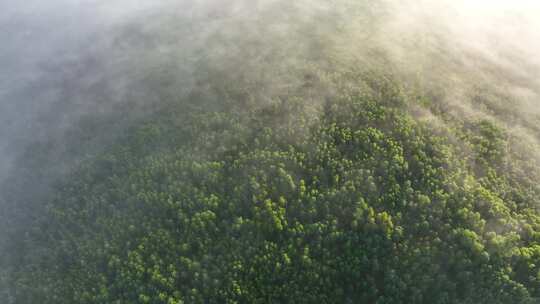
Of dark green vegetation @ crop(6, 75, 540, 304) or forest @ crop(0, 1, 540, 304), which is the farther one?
forest @ crop(0, 1, 540, 304)

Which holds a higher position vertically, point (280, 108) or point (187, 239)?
point (280, 108)

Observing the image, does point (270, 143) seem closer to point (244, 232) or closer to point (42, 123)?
point (244, 232)

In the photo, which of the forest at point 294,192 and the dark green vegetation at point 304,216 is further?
the forest at point 294,192

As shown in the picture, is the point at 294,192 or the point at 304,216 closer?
the point at 304,216

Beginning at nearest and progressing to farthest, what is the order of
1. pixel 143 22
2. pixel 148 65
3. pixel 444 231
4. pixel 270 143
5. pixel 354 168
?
1. pixel 444 231
2. pixel 354 168
3. pixel 270 143
4. pixel 148 65
5. pixel 143 22

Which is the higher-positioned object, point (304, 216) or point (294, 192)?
point (294, 192)

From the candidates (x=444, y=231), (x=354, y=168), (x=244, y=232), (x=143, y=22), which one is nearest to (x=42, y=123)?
(x=143, y=22)

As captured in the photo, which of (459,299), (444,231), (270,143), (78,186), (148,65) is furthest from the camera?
(148,65)

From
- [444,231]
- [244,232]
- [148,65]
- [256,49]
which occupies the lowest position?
[244,232]
